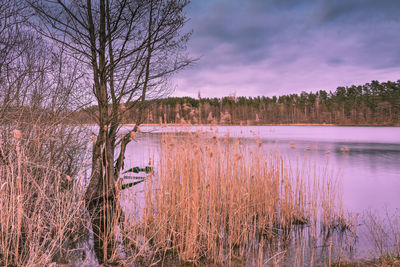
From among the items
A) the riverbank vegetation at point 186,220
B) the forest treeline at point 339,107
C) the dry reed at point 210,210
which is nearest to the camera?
the riverbank vegetation at point 186,220

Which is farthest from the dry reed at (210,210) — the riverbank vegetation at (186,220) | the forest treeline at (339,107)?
the forest treeline at (339,107)

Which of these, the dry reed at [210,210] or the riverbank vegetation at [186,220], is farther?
the dry reed at [210,210]

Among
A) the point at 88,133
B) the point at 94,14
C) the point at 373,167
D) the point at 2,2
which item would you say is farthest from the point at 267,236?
the point at 373,167

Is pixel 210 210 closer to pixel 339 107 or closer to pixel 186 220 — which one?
pixel 186 220

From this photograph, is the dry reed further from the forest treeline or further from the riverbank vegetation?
the forest treeline

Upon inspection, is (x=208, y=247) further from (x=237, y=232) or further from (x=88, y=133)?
(x=88, y=133)

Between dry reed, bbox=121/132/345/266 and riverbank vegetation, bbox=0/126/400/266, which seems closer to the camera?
riverbank vegetation, bbox=0/126/400/266

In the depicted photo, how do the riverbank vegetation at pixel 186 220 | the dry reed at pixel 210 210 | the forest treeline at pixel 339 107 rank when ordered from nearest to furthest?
the riverbank vegetation at pixel 186 220 < the dry reed at pixel 210 210 < the forest treeline at pixel 339 107

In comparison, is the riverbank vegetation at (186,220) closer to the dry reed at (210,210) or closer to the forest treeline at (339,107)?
the dry reed at (210,210)

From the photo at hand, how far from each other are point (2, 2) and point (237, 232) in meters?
5.03

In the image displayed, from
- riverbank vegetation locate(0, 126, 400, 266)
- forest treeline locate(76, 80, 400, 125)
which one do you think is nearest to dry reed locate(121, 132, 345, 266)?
riverbank vegetation locate(0, 126, 400, 266)

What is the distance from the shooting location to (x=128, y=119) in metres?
5.57

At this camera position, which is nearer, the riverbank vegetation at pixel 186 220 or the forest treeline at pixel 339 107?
the riverbank vegetation at pixel 186 220

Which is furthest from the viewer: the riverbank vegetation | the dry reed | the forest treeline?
the forest treeline
